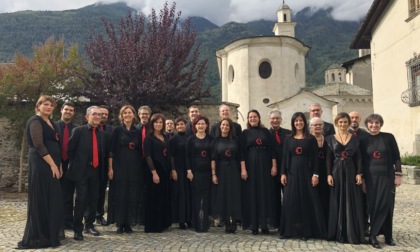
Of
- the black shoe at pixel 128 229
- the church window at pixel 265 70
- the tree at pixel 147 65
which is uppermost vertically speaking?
the church window at pixel 265 70

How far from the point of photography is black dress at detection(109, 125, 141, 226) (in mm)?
6164

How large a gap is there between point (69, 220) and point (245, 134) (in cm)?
338

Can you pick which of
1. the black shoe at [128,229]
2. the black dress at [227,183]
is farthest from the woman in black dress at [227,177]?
the black shoe at [128,229]

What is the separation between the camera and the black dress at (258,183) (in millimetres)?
6047

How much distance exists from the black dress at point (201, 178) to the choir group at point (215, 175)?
0.06 ft

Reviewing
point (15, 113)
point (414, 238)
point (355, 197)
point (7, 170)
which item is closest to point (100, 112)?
point (355, 197)

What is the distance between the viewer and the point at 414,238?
5.70m

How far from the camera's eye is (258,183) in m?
6.11

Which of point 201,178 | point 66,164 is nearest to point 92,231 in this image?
point 66,164

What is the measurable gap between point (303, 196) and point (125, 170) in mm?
2910

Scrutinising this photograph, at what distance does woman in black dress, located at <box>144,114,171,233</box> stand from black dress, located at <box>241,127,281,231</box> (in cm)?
134

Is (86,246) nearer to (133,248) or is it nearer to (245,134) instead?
(133,248)

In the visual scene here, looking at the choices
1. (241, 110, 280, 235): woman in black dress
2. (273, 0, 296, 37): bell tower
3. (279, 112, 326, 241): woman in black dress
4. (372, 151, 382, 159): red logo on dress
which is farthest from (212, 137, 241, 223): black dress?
(273, 0, 296, 37): bell tower

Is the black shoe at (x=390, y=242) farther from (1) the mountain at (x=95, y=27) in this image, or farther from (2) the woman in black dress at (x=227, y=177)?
(1) the mountain at (x=95, y=27)
